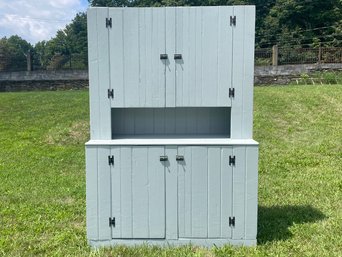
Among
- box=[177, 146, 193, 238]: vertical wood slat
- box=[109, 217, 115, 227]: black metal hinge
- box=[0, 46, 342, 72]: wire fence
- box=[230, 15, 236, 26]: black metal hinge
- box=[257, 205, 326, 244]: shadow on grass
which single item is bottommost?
box=[257, 205, 326, 244]: shadow on grass

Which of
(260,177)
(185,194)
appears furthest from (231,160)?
(260,177)

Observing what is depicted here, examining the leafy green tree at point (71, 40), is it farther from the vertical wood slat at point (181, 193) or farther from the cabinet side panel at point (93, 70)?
the vertical wood slat at point (181, 193)

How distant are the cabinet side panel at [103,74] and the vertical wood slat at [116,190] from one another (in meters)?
0.23

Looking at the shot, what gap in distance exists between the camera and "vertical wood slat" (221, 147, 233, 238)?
3.30 metres

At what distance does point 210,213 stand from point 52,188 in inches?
107

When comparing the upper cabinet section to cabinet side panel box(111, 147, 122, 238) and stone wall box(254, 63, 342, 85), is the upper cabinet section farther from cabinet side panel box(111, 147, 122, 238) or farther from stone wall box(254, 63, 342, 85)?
stone wall box(254, 63, 342, 85)

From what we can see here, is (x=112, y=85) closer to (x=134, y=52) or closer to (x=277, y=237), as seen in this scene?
(x=134, y=52)

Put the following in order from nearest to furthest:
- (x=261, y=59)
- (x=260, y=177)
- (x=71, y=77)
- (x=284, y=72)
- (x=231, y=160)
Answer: (x=231, y=160) → (x=260, y=177) → (x=284, y=72) → (x=261, y=59) → (x=71, y=77)

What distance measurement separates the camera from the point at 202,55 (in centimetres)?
343

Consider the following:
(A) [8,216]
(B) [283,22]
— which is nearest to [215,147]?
(A) [8,216]

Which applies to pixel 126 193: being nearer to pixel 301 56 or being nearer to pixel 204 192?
pixel 204 192

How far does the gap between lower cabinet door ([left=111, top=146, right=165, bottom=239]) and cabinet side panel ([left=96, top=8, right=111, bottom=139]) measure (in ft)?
0.88

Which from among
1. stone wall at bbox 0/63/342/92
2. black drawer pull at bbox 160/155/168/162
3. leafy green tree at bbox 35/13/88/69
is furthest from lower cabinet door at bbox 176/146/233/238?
leafy green tree at bbox 35/13/88/69

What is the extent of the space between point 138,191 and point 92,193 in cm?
41
